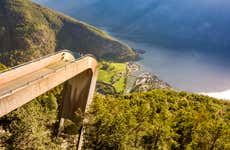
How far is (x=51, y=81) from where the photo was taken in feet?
82.6

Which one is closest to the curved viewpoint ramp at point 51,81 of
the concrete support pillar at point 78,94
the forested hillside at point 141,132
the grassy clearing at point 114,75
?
the concrete support pillar at point 78,94

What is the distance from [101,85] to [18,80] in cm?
10762

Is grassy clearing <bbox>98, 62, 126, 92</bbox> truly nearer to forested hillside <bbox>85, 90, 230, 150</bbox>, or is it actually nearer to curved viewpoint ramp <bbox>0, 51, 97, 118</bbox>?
curved viewpoint ramp <bbox>0, 51, 97, 118</bbox>

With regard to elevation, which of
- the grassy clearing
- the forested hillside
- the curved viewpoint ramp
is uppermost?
the grassy clearing

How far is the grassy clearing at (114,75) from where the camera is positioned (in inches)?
5376

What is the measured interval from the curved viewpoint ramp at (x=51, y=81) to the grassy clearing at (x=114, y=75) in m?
94.6

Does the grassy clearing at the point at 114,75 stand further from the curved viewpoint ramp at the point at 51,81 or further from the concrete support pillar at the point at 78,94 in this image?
Result: the curved viewpoint ramp at the point at 51,81

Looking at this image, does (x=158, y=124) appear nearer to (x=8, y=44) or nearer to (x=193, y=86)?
(x=193, y=86)

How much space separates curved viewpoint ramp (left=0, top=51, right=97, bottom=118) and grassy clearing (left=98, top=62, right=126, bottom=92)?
310ft

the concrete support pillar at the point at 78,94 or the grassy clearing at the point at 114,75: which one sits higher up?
the grassy clearing at the point at 114,75

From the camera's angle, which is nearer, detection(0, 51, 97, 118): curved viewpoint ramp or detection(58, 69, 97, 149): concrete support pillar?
detection(0, 51, 97, 118): curved viewpoint ramp

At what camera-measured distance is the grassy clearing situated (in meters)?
137

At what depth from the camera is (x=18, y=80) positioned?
23844mm

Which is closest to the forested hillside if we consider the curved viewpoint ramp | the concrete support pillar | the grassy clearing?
the concrete support pillar
